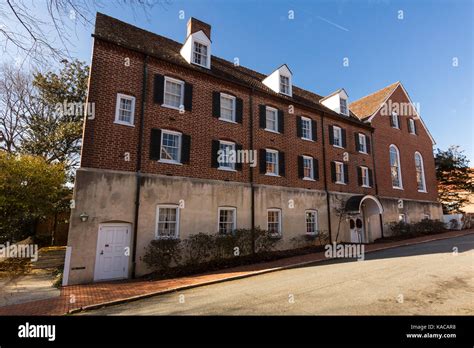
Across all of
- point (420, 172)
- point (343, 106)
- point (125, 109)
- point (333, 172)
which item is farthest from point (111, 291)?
point (420, 172)

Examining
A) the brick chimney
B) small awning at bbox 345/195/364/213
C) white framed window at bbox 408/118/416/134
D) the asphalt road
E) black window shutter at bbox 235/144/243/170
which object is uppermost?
the brick chimney

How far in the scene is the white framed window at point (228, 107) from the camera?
15918mm

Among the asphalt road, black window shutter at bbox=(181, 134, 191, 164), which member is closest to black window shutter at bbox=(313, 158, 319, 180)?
the asphalt road

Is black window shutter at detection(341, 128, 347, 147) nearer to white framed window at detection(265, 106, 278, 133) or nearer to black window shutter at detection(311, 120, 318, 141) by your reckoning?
black window shutter at detection(311, 120, 318, 141)

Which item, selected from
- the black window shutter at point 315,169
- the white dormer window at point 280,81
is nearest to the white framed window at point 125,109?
the white dormer window at point 280,81

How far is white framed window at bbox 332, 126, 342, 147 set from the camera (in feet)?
68.8

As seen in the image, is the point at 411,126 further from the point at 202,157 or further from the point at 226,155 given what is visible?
the point at 202,157

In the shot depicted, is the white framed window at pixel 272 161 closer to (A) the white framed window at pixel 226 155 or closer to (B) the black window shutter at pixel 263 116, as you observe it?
(B) the black window shutter at pixel 263 116

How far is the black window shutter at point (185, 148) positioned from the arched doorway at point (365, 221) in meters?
12.5

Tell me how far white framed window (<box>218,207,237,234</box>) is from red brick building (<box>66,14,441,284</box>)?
0.20 ft

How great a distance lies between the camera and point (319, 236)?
17672 mm

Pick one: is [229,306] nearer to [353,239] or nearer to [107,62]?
[107,62]

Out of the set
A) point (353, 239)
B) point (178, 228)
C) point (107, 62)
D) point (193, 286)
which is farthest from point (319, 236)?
point (107, 62)

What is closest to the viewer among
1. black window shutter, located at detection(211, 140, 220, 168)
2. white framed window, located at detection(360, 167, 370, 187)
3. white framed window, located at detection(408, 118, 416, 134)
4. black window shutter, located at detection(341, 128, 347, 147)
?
black window shutter, located at detection(211, 140, 220, 168)
